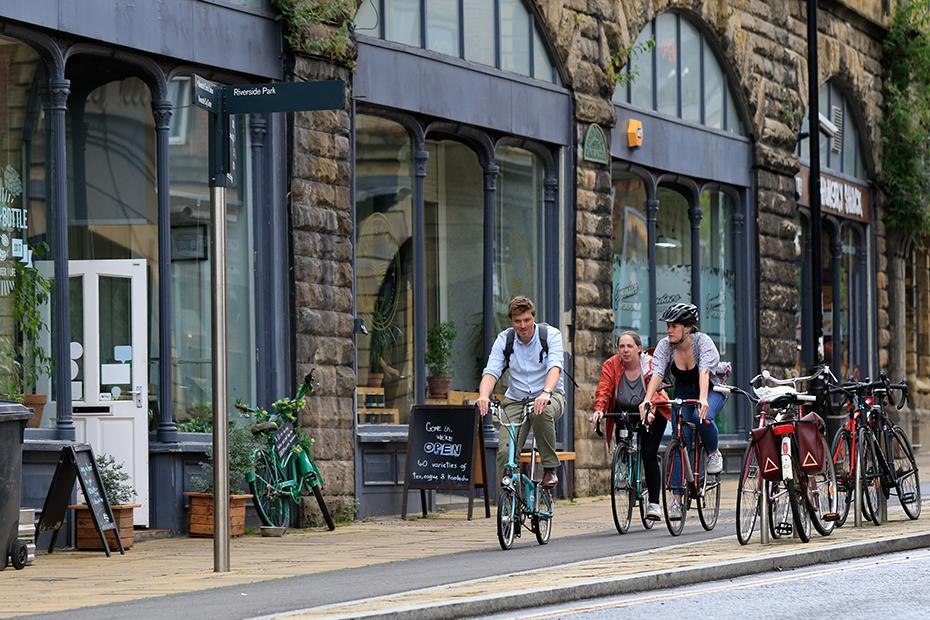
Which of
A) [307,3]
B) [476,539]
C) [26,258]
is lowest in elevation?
[476,539]

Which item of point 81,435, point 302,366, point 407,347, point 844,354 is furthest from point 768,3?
point 81,435

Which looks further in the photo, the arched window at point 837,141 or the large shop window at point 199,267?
the arched window at point 837,141

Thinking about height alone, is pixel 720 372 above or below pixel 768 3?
below

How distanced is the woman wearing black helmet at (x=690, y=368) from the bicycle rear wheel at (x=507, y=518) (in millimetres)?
1623

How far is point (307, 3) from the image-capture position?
1628 cm

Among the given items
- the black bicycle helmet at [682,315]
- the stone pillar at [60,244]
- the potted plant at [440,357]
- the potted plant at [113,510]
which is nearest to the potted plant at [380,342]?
the potted plant at [440,357]

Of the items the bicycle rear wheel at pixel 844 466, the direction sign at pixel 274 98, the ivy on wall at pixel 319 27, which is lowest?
the bicycle rear wheel at pixel 844 466

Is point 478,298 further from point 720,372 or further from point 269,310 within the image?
point 720,372

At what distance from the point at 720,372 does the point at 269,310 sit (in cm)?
407

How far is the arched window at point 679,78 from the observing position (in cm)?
2158

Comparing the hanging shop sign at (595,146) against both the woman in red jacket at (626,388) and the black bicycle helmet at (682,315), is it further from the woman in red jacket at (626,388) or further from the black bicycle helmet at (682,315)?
the black bicycle helmet at (682,315)

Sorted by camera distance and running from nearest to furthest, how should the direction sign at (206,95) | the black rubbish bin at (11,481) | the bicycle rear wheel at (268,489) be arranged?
the direction sign at (206,95)
the black rubbish bin at (11,481)
the bicycle rear wheel at (268,489)

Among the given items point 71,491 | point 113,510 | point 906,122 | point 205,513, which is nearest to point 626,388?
point 205,513

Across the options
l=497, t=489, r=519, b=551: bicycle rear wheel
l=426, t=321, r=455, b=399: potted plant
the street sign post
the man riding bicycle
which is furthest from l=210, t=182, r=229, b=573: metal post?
l=426, t=321, r=455, b=399: potted plant
